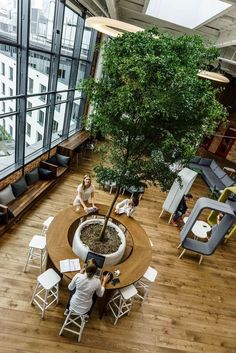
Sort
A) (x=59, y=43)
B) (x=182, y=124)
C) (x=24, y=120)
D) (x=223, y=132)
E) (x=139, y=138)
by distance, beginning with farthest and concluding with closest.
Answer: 1. (x=223, y=132)
2. (x=59, y=43)
3. (x=24, y=120)
4. (x=139, y=138)
5. (x=182, y=124)

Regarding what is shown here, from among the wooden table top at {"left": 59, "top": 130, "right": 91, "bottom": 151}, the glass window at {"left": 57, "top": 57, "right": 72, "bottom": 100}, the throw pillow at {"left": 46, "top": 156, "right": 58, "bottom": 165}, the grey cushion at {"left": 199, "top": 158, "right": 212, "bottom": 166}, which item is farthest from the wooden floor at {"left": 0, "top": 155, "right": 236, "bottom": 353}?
the grey cushion at {"left": 199, "top": 158, "right": 212, "bottom": 166}

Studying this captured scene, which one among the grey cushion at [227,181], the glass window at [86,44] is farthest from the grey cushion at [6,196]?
the grey cushion at [227,181]

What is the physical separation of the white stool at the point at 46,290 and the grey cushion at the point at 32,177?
309cm

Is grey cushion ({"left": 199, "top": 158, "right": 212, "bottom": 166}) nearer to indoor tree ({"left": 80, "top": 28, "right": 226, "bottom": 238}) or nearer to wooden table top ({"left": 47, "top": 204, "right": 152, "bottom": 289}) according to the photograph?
wooden table top ({"left": 47, "top": 204, "right": 152, "bottom": 289})

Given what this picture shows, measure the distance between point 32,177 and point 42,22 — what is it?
3.82 m

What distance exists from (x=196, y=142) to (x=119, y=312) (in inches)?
116

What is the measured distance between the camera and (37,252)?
4875 mm

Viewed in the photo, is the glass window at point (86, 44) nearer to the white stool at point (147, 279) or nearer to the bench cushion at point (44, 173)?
the bench cushion at point (44, 173)

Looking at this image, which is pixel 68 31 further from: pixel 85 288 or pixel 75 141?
pixel 85 288

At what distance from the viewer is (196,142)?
3188 millimetres

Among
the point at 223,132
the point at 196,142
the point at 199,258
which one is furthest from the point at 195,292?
the point at 223,132

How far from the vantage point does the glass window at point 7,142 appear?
5.19 meters

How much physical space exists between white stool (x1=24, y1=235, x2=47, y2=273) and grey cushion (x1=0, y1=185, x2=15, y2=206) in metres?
1.40

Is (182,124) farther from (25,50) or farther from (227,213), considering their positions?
(25,50)
